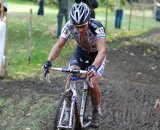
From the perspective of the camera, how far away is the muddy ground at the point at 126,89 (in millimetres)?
7543

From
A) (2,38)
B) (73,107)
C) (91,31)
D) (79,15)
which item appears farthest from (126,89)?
(79,15)

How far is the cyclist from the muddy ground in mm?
740

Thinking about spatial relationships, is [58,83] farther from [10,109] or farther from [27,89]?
[10,109]

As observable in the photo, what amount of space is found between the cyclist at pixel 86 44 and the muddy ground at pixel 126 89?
0.74 meters

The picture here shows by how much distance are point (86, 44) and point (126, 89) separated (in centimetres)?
327

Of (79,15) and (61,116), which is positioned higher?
(79,15)

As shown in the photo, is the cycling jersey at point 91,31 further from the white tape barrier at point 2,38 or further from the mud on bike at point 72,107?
Answer: the white tape barrier at point 2,38

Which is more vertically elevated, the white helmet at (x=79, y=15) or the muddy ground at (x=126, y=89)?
the white helmet at (x=79, y=15)

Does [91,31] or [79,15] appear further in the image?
[91,31]

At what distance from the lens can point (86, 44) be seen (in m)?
6.56

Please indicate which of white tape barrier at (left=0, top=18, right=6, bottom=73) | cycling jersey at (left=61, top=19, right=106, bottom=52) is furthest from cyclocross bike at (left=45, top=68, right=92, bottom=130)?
white tape barrier at (left=0, top=18, right=6, bottom=73)

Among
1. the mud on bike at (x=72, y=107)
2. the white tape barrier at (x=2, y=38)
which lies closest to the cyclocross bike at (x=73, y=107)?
the mud on bike at (x=72, y=107)

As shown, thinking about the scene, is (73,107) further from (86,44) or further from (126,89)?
(126,89)

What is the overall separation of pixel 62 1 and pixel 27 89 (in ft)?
27.4
